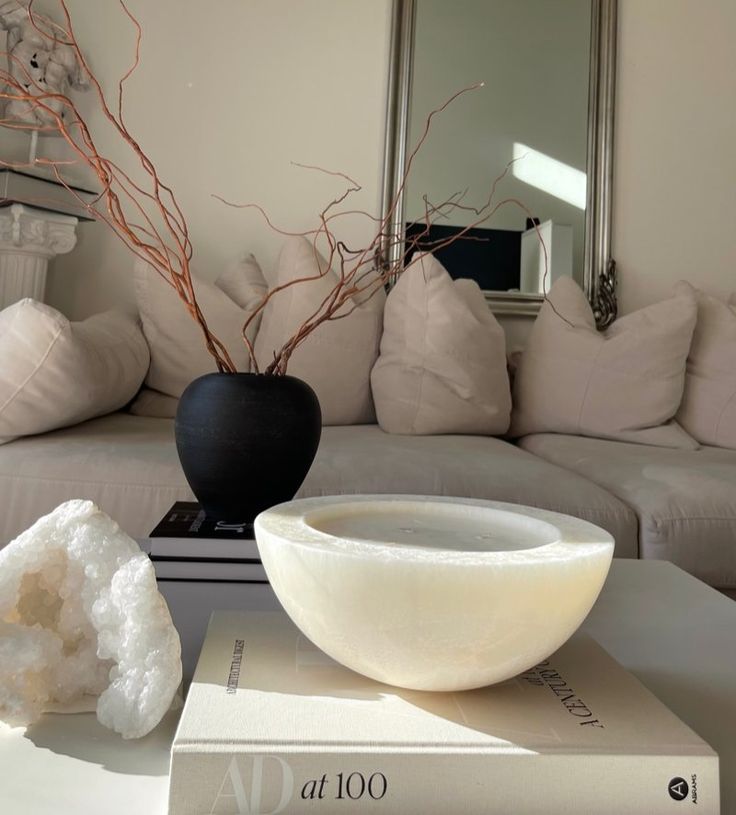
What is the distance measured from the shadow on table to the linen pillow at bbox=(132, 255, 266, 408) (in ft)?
5.60

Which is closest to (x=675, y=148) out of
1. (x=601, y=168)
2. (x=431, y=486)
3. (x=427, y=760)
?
(x=601, y=168)

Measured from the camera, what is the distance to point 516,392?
245 centimetres

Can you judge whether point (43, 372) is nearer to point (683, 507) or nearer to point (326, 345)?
point (326, 345)

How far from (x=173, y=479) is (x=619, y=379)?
1378 millimetres

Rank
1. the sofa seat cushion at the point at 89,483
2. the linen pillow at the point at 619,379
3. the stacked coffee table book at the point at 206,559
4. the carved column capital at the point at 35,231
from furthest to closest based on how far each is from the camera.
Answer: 1. the carved column capital at the point at 35,231
2. the linen pillow at the point at 619,379
3. the sofa seat cushion at the point at 89,483
4. the stacked coffee table book at the point at 206,559

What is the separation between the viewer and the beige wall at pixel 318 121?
2.74 metres

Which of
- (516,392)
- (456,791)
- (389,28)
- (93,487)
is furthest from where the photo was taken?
(389,28)

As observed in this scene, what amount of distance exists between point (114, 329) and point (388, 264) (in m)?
0.95

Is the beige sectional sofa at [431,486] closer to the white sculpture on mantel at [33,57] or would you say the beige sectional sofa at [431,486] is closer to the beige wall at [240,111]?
the beige wall at [240,111]

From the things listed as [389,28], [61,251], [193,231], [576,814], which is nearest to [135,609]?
[576,814]

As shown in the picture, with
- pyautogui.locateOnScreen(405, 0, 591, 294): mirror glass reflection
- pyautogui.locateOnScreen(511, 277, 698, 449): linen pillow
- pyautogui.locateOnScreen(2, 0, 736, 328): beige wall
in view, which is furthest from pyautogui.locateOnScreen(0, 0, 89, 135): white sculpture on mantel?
pyautogui.locateOnScreen(511, 277, 698, 449): linen pillow

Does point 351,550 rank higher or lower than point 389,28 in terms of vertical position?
lower

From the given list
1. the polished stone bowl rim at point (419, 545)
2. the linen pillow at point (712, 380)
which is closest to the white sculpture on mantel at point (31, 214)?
the linen pillow at point (712, 380)

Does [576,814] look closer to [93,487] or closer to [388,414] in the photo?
[93,487]
